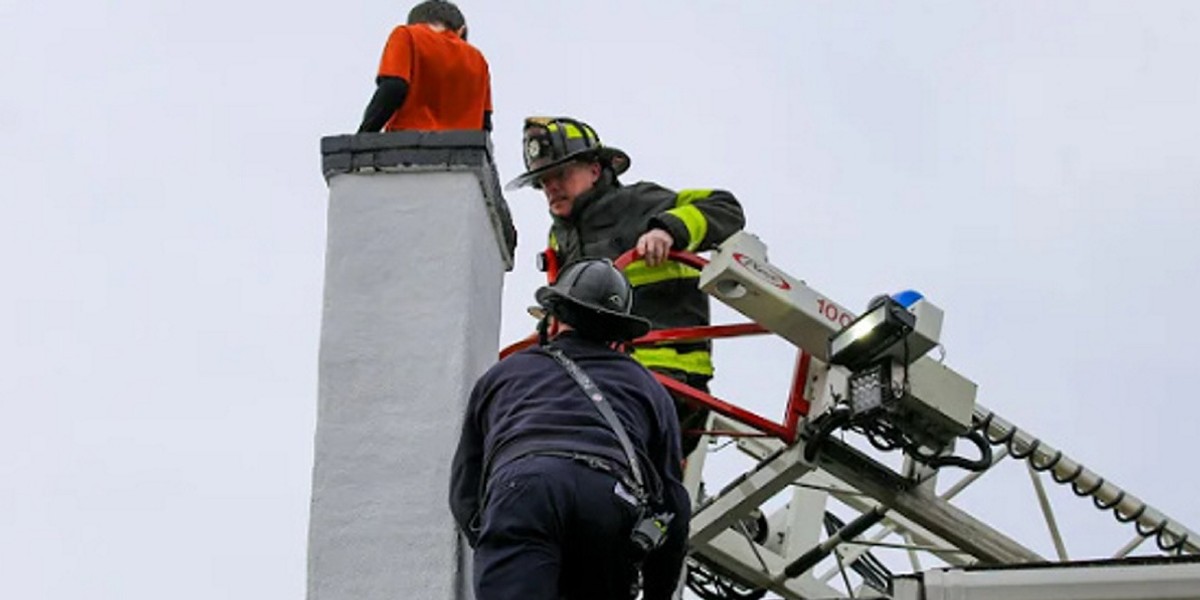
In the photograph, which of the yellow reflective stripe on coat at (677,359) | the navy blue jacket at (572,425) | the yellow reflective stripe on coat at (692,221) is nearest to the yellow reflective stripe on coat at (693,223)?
the yellow reflective stripe on coat at (692,221)

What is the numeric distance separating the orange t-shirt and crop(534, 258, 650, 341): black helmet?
2481 millimetres

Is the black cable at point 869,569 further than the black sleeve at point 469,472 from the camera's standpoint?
Yes

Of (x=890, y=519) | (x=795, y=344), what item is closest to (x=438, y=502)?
(x=795, y=344)

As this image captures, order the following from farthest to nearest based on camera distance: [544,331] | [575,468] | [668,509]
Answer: [544,331]
[668,509]
[575,468]

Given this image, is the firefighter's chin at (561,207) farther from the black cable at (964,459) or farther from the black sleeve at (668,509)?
the black sleeve at (668,509)

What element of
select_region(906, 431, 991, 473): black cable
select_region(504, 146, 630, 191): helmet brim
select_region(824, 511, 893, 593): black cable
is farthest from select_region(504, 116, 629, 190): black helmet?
select_region(824, 511, 893, 593): black cable

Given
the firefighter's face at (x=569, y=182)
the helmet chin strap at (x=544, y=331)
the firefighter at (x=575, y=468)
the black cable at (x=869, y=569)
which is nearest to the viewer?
the firefighter at (x=575, y=468)

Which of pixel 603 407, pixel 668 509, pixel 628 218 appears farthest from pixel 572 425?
pixel 628 218

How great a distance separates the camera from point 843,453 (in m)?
→ 11.7

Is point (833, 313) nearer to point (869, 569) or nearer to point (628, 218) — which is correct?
point (628, 218)

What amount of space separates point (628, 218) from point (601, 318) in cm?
270

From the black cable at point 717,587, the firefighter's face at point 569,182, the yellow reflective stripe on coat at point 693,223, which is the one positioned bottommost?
the black cable at point 717,587

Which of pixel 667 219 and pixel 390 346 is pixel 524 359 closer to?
pixel 390 346

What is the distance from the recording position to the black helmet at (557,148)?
34.4ft
